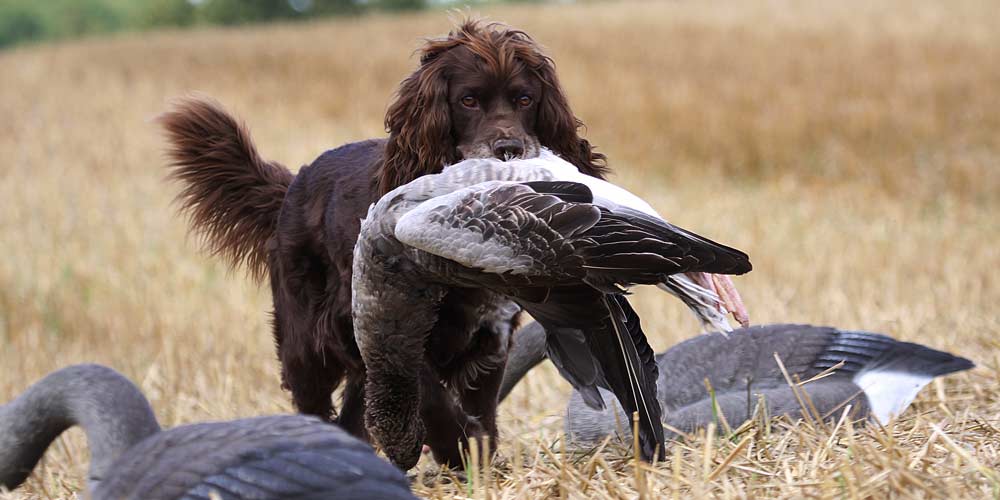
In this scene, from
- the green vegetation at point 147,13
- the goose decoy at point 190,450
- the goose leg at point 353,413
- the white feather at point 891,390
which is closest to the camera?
the goose decoy at point 190,450

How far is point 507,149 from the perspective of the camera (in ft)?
10.6

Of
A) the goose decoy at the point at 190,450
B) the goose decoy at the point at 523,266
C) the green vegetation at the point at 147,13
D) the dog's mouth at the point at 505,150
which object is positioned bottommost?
the goose decoy at the point at 190,450

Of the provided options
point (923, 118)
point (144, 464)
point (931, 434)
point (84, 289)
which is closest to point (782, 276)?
point (931, 434)

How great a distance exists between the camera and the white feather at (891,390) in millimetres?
4086

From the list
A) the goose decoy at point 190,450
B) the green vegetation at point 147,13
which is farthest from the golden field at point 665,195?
the green vegetation at point 147,13

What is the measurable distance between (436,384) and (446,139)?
826 mm

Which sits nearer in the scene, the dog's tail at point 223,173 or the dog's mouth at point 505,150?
the dog's mouth at point 505,150

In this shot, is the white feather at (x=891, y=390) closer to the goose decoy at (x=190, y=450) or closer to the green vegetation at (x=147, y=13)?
the goose decoy at (x=190, y=450)

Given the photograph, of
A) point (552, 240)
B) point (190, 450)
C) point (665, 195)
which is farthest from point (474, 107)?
point (665, 195)

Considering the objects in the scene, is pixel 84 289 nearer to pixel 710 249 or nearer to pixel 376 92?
pixel 710 249

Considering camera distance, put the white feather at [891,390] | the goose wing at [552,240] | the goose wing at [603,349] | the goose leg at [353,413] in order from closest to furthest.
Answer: the goose wing at [552,240]
the goose wing at [603,349]
the goose leg at [353,413]
the white feather at [891,390]

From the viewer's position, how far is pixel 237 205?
4277 mm

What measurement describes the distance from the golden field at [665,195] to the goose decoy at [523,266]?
0.30 metres

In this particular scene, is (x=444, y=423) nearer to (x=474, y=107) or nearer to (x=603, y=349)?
(x=603, y=349)
